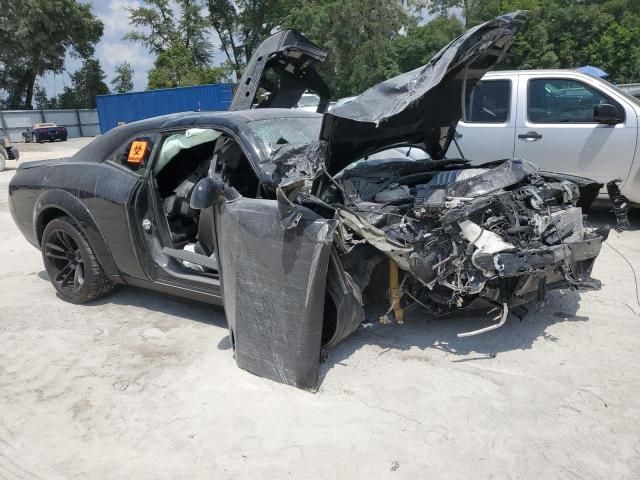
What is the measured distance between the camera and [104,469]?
99.3 inches

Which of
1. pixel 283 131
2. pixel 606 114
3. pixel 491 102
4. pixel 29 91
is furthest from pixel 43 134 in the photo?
pixel 606 114

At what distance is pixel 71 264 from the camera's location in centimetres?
448

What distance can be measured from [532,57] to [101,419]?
2956cm

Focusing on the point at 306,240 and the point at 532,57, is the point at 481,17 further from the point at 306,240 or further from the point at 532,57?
the point at 306,240

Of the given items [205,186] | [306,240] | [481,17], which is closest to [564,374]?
[306,240]

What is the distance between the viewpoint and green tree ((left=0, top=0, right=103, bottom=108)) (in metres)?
38.4

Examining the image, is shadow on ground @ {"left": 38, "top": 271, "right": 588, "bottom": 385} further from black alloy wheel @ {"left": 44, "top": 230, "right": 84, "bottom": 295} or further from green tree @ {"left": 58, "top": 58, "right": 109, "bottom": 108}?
green tree @ {"left": 58, "top": 58, "right": 109, "bottom": 108}

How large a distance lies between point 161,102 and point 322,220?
84.5ft

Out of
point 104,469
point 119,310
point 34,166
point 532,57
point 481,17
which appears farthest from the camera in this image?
point 481,17

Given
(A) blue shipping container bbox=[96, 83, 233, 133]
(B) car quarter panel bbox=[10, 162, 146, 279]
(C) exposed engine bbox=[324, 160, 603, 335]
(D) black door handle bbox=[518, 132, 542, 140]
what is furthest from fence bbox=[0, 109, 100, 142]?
(C) exposed engine bbox=[324, 160, 603, 335]

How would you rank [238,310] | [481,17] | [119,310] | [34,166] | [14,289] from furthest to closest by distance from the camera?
[481,17]
[14,289]
[34,166]
[119,310]
[238,310]

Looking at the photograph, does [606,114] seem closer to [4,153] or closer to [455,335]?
[455,335]

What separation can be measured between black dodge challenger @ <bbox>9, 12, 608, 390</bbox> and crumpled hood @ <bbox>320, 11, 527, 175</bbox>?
0.5 inches

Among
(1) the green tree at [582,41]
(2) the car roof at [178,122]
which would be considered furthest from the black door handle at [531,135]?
(1) the green tree at [582,41]
